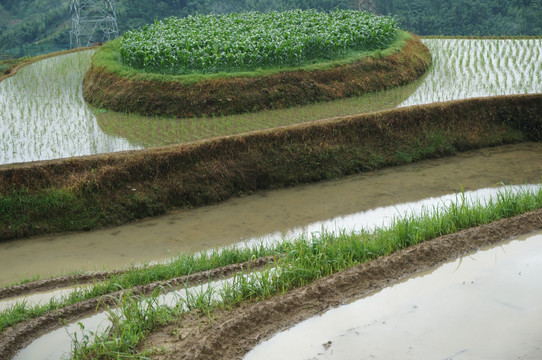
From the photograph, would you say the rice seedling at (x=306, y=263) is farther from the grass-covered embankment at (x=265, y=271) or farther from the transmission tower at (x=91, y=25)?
the transmission tower at (x=91, y=25)

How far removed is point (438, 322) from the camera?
3510 millimetres

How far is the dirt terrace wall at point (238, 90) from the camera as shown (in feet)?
27.6

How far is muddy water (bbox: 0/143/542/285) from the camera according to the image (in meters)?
5.35

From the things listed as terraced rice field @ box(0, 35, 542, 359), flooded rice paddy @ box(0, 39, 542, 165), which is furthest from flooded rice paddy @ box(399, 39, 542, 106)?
terraced rice field @ box(0, 35, 542, 359)

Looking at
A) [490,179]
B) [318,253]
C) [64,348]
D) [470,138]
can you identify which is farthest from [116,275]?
Result: [470,138]

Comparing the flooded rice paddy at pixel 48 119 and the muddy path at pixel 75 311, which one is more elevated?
the flooded rice paddy at pixel 48 119

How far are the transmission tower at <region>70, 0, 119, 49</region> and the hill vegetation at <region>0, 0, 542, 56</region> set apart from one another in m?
0.67

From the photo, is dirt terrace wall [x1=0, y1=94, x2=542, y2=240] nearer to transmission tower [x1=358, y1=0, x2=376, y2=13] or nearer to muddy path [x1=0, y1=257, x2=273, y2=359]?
muddy path [x1=0, y1=257, x2=273, y2=359]

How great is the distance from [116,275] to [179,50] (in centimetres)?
551

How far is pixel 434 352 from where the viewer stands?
10.5 feet

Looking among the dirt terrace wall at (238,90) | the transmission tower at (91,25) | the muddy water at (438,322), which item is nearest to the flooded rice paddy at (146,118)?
the dirt terrace wall at (238,90)

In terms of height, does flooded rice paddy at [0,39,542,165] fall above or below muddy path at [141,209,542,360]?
above

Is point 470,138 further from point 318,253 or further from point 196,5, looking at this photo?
point 196,5

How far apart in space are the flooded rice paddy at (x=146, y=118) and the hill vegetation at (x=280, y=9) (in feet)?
45.0
